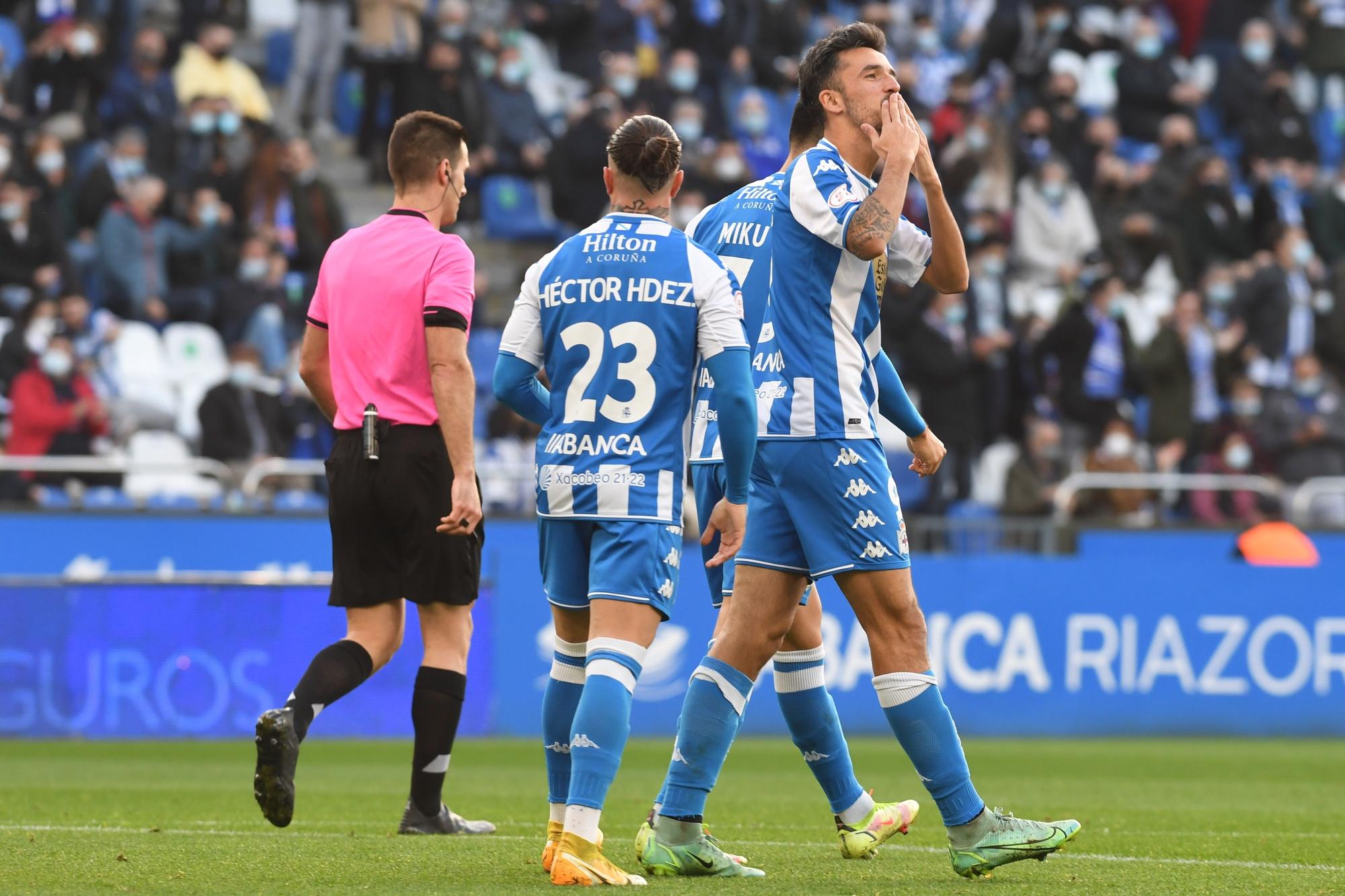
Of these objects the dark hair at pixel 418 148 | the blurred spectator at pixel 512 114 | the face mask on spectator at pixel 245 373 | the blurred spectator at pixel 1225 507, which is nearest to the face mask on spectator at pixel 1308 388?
the blurred spectator at pixel 1225 507

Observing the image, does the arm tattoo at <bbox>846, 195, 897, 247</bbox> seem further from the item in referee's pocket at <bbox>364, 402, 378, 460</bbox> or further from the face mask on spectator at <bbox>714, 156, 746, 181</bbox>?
the face mask on spectator at <bbox>714, 156, 746, 181</bbox>

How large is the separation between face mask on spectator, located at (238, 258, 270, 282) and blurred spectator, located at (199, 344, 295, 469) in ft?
4.70

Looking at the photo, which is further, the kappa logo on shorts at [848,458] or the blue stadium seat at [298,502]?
the blue stadium seat at [298,502]

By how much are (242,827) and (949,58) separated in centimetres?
1668

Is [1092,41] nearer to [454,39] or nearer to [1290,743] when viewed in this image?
[454,39]

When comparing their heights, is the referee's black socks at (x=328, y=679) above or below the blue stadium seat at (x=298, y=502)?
below

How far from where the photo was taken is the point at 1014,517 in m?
16.3

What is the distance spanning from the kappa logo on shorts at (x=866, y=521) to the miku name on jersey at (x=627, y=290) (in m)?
0.79

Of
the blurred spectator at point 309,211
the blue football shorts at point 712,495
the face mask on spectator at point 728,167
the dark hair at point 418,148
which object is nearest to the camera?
the blue football shorts at point 712,495

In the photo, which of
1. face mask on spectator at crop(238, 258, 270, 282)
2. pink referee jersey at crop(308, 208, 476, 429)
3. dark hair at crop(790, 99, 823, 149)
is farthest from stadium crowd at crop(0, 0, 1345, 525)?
dark hair at crop(790, 99, 823, 149)

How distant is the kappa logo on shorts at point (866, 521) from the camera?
5.93 metres

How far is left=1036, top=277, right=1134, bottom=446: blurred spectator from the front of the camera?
17.8 m

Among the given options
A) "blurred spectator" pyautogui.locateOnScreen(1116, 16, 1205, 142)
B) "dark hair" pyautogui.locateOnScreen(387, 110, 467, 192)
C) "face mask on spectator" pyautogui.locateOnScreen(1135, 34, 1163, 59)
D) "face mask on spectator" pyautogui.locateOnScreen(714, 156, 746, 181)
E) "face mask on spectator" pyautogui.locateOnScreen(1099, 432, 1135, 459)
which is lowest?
"face mask on spectator" pyautogui.locateOnScreen(1099, 432, 1135, 459)

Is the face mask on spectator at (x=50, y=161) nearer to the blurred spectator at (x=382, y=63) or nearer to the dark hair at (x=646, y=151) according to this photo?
the blurred spectator at (x=382, y=63)
